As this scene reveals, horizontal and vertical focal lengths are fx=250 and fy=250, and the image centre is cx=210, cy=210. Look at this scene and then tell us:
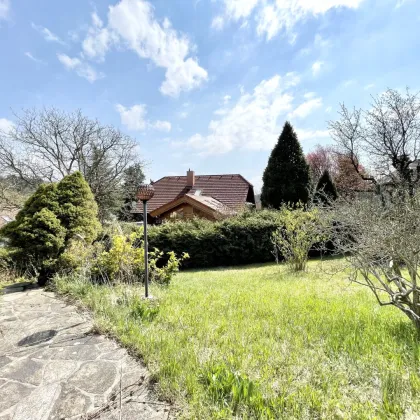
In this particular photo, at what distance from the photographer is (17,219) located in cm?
682

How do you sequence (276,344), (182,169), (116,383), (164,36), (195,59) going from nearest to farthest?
(116,383) < (276,344) < (164,36) < (195,59) < (182,169)

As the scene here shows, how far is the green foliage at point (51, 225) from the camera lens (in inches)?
255

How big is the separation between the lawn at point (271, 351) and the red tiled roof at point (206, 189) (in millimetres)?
16634

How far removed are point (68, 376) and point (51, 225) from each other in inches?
202

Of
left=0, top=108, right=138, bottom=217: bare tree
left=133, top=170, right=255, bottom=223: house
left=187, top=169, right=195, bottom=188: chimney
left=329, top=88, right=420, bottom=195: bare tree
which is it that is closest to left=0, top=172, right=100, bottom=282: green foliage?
left=133, top=170, right=255, bottom=223: house

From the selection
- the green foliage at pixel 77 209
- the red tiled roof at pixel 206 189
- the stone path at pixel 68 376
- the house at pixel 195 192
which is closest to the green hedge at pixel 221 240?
the green foliage at pixel 77 209

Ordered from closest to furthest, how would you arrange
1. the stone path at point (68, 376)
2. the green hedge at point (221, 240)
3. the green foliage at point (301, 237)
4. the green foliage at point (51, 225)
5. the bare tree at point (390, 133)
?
the stone path at point (68, 376) → the green foliage at point (51, 225) → the green foliage at point (301, 237) → the green hedge at point (221, 240) → the bare tree at point (390, 133)

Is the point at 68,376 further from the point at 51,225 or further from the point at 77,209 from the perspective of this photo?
the point at 77,209

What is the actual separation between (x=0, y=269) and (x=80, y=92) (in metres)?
7.42

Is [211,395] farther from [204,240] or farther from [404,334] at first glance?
[204,240]

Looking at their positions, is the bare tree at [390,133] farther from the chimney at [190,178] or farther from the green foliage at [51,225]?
the green foliage at [51,225]

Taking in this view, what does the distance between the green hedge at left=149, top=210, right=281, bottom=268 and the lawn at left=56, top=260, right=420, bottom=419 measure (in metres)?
5.60

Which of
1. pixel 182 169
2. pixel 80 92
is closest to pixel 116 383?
pixel 80 92

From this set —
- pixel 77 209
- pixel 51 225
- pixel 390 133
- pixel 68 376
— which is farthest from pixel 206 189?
pixel 68 376
